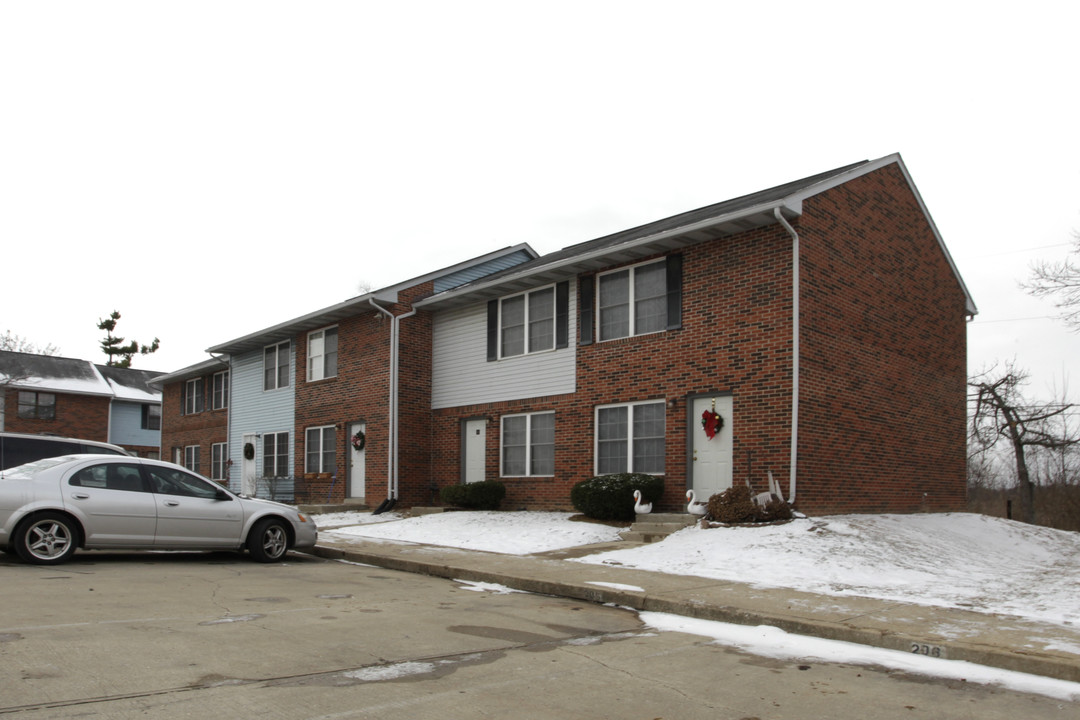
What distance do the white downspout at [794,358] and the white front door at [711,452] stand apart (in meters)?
1.19

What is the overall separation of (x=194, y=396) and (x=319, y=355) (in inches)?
433

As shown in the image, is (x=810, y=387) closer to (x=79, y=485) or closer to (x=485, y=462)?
(x=485, y=462)

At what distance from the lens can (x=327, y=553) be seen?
542 inches

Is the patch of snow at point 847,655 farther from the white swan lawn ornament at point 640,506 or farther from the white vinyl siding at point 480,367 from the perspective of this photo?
the white vinyl siding at point 480,367

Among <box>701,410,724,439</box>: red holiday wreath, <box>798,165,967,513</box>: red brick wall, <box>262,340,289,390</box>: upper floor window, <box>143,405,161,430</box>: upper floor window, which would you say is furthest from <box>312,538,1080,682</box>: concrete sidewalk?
<box>143,405,161,430</box>: upper floor window

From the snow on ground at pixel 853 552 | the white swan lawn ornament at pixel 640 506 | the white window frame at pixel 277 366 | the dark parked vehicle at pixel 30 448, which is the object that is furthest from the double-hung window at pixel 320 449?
the white swan lawn ornament at pixel 640 506

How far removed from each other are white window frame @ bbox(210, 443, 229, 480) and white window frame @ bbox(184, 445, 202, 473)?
1245 millimetres

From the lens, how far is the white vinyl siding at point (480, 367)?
1883 cm

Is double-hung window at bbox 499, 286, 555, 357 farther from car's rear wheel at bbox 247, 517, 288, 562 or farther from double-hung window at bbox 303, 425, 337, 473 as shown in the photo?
car's rear wheel at bbox 247, 517, 288, 562

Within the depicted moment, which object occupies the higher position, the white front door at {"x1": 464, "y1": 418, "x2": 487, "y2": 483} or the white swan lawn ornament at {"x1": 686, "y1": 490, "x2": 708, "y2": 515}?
the white front door at {"x1": 464, "y1": 418, "x2": 487, "y2": 483}

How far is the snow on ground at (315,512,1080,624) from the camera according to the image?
32.1 ft

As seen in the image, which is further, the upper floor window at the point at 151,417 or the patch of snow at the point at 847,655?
the upper floor window at the point at 151,417

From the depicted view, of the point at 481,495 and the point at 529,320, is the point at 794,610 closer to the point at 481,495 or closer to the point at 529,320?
the point at 481,495

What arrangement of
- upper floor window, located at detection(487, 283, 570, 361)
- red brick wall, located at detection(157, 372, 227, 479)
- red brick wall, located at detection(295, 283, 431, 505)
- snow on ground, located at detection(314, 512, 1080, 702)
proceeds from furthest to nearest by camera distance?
red brick wall, located at detection(157, 372, 227, 479) < red brick wall, located at detection(295, 283, 431, 505) < upper floor window, located at detection(487, 283, 570, 361) < snow on ground, located at detection(314, 512, 1080, 702)
